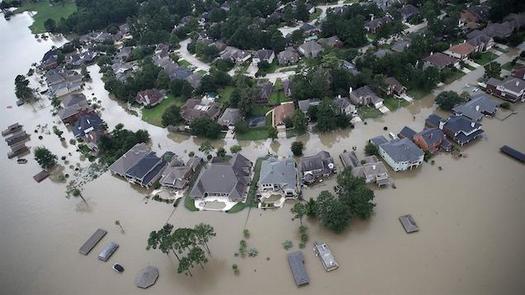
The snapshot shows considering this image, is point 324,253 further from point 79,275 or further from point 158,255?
point 79,275

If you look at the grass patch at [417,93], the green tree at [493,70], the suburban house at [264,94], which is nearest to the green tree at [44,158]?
the suburban house at [264,94]

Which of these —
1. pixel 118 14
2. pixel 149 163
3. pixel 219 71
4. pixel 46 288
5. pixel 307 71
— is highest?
pixel 118 14

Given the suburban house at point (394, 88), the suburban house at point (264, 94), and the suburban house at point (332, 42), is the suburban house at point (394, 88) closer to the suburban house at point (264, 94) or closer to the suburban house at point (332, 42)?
the suburban house at point (264, 94)

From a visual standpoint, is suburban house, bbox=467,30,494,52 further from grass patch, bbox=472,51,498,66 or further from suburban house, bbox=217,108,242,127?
suburban house, bbox=217,108,242,127

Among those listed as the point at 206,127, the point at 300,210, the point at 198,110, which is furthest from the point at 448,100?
the point at 198,110

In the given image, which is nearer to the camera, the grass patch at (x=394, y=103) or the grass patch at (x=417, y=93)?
the grass patch at (x=394, y=103)

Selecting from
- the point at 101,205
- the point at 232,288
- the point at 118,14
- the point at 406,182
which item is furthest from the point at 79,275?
the point at 118,14

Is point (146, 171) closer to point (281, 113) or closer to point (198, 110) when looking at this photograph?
point (198, 110)
